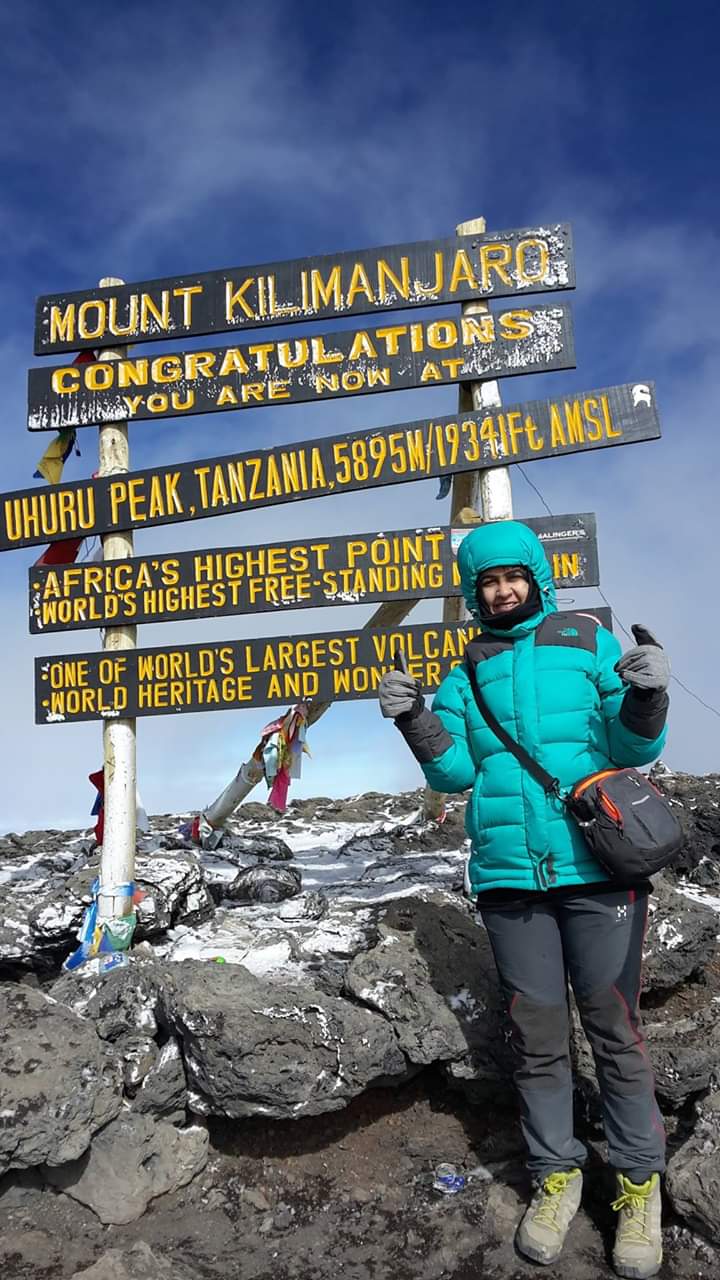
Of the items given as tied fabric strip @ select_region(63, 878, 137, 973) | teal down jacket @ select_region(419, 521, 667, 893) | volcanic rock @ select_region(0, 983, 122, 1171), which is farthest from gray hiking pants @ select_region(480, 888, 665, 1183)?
tied fabric strip @ select_region(63, 878, 137, 973)

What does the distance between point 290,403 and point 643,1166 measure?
4.95m

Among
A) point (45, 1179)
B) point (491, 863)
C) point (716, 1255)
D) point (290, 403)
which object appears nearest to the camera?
point (716, 1255)

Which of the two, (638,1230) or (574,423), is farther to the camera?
(574,423)

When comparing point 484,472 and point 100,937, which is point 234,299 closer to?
point 484,472

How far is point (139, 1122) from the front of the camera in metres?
4.23

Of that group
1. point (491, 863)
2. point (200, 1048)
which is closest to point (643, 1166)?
point (491, 863)

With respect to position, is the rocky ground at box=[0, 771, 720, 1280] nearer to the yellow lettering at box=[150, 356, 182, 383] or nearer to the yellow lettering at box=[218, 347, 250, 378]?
the yellow lettering at box=[218, 347, 250, 378]

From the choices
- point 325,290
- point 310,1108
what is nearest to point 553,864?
point 310,1108

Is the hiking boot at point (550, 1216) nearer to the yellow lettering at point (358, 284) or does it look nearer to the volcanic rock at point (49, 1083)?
the volcanic rock at point (49, 1083)

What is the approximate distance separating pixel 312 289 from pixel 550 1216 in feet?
18.7

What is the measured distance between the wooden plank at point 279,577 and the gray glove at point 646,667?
2.63m

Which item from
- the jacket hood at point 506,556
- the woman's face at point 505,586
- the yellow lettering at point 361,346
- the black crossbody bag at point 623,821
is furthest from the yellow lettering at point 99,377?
the black crossbody bag at point 623,821

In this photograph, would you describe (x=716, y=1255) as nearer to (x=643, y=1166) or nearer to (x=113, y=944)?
(x=643, y=1166)

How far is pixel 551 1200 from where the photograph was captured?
11.2ft
